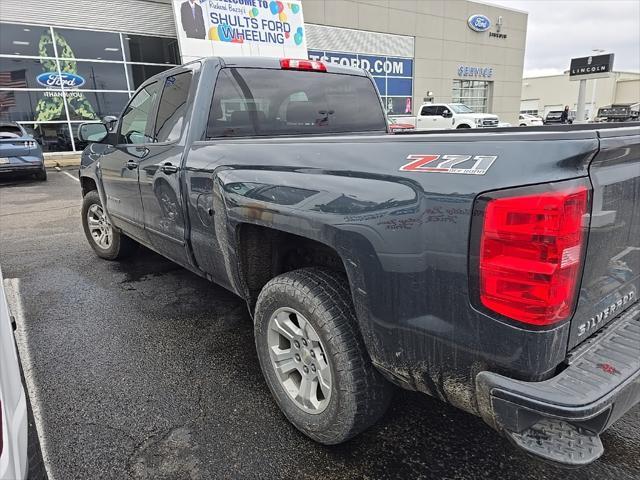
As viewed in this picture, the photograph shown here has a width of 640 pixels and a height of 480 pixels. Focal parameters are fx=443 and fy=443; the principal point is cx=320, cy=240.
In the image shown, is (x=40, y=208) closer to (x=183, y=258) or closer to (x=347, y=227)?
(x=183, y=258)

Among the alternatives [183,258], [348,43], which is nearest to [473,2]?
[348,43]

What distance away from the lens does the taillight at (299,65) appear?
3.25 m

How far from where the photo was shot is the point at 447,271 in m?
1.47

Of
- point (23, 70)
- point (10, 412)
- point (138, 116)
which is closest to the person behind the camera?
point (10, 412)

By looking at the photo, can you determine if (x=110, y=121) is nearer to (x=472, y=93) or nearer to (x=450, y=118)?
(x=450, y=118)

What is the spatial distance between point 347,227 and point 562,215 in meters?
0.75

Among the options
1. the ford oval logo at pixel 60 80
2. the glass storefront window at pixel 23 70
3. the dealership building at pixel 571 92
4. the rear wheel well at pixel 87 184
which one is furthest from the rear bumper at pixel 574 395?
the dealership building at pixel 571 92

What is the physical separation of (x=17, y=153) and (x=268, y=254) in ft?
37.9

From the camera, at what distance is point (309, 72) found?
132 inches

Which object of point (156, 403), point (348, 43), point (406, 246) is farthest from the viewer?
point (348, 43)

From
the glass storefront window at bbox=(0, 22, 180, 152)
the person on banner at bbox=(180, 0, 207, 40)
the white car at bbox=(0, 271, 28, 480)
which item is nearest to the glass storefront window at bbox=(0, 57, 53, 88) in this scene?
the glass storefront window at bbox=(0, 22, 180, 152)

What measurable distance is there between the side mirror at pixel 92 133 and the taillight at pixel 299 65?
204 cm

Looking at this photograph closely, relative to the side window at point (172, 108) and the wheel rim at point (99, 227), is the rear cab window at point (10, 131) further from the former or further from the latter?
the side window at point (172, 108)

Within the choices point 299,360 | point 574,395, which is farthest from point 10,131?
point 574,395
